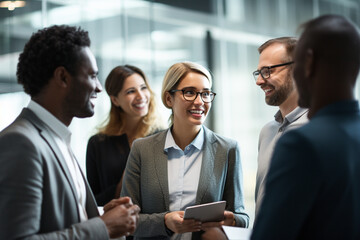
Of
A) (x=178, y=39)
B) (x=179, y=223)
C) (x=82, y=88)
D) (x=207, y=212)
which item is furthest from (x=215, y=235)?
(x=178, y=39)

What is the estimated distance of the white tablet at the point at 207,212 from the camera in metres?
2.09

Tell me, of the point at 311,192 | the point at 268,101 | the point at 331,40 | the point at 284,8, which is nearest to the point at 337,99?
the point at 331,40

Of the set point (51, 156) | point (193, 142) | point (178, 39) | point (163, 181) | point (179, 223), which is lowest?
point (179, 223)

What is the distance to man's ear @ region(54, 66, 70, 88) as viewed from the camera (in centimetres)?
170

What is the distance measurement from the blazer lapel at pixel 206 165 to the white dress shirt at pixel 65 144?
0.84m

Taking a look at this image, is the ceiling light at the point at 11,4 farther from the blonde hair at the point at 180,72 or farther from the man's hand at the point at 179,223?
the man's hand at the point at 179,223

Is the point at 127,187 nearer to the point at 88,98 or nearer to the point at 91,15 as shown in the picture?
the point at 88,98

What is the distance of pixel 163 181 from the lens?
98.5 inches

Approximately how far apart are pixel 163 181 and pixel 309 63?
141 centimetres

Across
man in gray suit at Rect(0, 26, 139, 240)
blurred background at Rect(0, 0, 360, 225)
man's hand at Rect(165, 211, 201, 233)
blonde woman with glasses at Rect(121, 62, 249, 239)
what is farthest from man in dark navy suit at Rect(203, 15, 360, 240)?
blurred background at Rect(0, 0, 360, 225)

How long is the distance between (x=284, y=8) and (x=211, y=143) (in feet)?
21.9

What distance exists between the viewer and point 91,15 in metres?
4.95

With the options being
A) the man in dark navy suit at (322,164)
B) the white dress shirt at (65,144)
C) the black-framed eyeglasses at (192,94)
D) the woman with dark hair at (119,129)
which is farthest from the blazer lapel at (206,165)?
the man in dark navy suit at (322,164)

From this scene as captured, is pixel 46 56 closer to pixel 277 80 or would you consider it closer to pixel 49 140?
pixel 49 140
